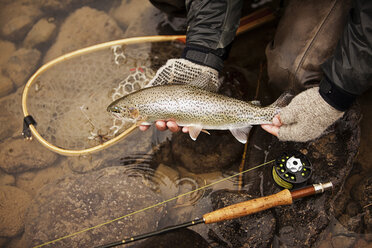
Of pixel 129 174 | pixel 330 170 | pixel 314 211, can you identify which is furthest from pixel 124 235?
pixel 330 170

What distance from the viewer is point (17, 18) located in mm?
4852

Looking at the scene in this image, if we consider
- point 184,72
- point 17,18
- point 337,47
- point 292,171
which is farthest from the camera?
point 17,18

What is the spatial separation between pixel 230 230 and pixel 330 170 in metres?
1.35

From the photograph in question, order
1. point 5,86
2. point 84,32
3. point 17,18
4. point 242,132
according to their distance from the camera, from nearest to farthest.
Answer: point 242,132
point 5,86
point 84,32
point 17,18

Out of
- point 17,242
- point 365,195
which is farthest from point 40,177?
point 365,195

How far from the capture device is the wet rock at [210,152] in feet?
11.3

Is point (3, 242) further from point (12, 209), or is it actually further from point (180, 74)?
point (180, 74)

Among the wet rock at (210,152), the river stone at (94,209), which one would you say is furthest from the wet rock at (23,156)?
the wet rock at (210,152)

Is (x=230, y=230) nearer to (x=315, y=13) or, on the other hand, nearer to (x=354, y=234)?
(x=354, y=234)

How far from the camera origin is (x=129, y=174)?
139 inches

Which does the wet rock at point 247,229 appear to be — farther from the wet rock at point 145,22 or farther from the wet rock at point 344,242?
the wet rock at point 145,22

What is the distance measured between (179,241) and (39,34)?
430 cm

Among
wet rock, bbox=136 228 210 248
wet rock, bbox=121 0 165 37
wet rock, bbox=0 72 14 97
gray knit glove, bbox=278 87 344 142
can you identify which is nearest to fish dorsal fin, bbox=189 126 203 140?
gray knit glove, bbox=278 87 344 142

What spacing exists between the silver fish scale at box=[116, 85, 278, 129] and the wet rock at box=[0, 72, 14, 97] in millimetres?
2662
